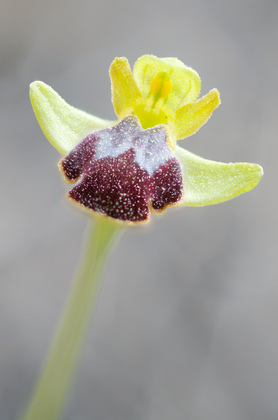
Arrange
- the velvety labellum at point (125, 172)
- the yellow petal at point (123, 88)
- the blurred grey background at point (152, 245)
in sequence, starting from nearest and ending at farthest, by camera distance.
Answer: the velvety labellum at point (125, 172), the yellow petal at point (123, 88), the blurred grey background at point (152, 245)

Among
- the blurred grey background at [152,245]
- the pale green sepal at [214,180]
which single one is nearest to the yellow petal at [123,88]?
the pale green sepal at [214,180]

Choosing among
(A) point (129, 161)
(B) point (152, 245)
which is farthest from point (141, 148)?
(B) point (152, 245)

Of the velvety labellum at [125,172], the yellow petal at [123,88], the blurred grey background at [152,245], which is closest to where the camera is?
the velvety labellum at [125,172]

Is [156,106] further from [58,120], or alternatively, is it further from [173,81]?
[58,120]

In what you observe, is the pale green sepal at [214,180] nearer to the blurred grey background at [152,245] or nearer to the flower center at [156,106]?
the flower center at [156,106]

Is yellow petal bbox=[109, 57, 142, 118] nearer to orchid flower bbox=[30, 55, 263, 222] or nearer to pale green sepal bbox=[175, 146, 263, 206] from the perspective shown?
orchid flower bbox=[30, 55, 263, 222]
